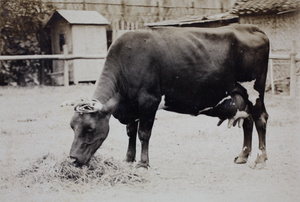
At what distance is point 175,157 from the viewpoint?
20.4 feet

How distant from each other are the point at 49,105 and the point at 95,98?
21.2 feet

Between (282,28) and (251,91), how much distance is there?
8745 mm

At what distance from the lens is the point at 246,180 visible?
5.07 metres

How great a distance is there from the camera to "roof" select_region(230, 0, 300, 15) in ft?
41.5

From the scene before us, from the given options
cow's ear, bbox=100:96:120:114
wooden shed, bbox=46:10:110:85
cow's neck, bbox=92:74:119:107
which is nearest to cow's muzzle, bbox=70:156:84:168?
cow's ear, bbox=100:96:120:114

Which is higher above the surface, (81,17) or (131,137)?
(81,17)

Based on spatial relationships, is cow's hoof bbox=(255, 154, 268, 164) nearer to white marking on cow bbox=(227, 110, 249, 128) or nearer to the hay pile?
white marking on cow bbox=(227, 110, 249, 128)

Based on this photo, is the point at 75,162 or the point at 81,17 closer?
the point at 75,162

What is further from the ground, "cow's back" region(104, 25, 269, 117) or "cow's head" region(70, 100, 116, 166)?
"cow's back" region(104, 25, 269, 117)

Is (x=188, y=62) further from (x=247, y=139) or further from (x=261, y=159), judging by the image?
(x=261, y=159)

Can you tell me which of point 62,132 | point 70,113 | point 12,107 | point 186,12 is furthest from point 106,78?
point 186,12

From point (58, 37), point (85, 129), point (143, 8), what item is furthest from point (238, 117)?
point (143, 8)

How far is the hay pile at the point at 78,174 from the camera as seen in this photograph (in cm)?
462

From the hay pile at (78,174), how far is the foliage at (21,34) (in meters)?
10.2
